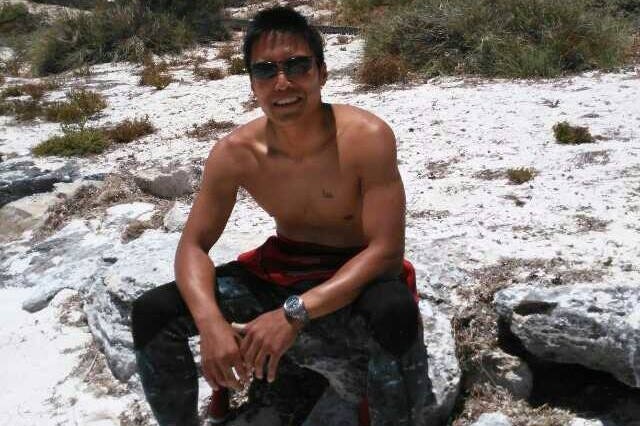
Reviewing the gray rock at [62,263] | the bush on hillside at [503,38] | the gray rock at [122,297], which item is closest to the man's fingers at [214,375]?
the gray rock at [122,297]

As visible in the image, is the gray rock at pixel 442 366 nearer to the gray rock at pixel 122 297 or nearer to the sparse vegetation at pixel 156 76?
the gray rock at pixel 122 297

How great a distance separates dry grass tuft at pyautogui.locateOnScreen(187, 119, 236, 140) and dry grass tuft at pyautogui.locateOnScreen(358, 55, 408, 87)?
1773mm

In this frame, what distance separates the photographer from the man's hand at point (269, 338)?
2.04 m

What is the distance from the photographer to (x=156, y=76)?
365 inches

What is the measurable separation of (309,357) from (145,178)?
2969 millimetres

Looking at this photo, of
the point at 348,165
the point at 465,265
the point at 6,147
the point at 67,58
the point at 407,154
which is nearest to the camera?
the point at 348,165

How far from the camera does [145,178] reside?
493cm

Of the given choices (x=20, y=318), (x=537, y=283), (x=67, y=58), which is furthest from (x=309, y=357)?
(x=67, y=58)

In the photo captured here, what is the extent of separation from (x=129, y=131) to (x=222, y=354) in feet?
16.6

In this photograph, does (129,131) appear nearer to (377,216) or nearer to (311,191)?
(311,191)

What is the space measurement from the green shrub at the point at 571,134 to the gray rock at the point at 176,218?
277 cm

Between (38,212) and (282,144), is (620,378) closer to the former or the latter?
(282,144)

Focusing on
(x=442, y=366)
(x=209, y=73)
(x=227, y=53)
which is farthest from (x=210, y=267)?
(x=227, y=53)

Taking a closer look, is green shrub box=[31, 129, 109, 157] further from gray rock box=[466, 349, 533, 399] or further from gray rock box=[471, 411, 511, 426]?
gray rock box=[471, 411, 511, 426]
